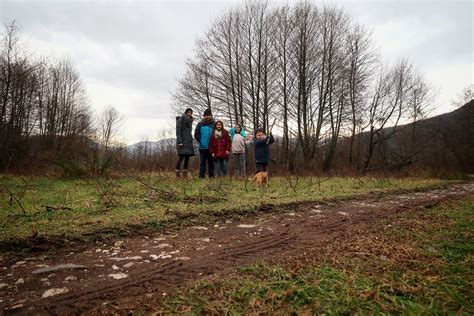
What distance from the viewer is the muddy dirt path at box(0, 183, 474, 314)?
1362 millimetres

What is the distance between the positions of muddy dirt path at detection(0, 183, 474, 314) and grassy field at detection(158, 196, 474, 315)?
0.71ft

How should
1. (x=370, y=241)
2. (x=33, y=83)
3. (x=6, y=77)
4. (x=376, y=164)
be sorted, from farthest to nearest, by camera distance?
(x=376, y=164) < (x=33, y=83) < (x=6, y=77) < (x=370, y=241)

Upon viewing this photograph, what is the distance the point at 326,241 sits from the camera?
2309mm

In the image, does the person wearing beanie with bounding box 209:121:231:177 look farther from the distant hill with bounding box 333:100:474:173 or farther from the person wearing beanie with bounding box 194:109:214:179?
the distant hill with bounding box 333:100:474:173

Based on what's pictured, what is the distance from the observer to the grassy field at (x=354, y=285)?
1226 mm

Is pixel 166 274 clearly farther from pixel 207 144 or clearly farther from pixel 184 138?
pixel 207 144

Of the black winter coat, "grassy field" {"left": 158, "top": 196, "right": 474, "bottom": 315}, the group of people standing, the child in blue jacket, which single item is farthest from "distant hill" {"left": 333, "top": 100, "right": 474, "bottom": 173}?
"grassy field" {"left": 158, "top": 196, "right": 474, "bottom": 315}

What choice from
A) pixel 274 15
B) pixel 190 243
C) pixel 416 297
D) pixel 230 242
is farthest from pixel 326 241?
pixel 274 15

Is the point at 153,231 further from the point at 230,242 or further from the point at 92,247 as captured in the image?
the point at 230,242

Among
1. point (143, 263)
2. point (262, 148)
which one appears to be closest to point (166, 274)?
point (143, 263)

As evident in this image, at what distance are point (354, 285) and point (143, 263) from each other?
1.42m

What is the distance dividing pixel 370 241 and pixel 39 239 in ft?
9.59

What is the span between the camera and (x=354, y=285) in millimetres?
1418

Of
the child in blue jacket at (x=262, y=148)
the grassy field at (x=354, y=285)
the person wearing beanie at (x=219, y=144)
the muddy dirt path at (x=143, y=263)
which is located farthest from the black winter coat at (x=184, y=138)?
the grassy field at (x=354, y=285)
